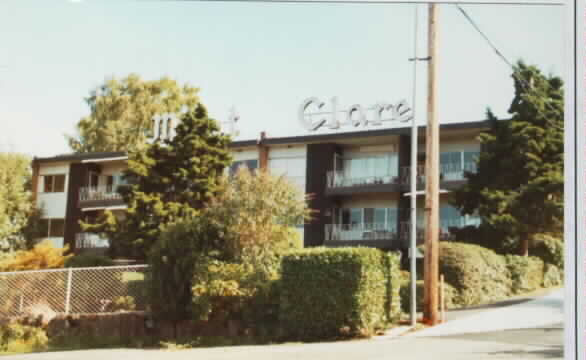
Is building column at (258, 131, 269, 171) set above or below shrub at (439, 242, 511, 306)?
above

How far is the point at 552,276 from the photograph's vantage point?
47.9ft

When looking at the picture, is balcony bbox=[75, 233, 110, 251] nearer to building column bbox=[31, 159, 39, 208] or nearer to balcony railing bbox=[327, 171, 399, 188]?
building column bbox=[31, 159, 39, 208]

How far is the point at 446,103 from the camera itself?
16609 mm

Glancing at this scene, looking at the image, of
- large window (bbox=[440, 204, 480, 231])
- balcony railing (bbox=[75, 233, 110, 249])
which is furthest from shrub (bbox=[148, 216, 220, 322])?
balcony railing (bbox=[75, 233, 110, 249])

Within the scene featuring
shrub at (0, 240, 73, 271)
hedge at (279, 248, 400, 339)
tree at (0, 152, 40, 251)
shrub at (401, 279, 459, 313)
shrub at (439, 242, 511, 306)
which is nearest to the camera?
hedge at (279, 248, 400, 339)

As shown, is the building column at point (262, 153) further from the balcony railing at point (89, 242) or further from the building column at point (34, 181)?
the building column at point (34, 181)

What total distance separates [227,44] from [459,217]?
306 inches

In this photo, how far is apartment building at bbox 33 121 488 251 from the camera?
18125mm

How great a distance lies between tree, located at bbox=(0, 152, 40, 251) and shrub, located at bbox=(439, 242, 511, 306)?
1156 centimetres

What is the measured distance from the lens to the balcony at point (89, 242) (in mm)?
19609

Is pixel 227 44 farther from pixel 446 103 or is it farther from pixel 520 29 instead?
pixel 520 29

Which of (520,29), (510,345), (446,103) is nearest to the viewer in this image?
(520,29)

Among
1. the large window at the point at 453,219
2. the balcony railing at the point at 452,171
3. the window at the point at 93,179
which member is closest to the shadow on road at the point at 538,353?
the large window at the point at 453,219

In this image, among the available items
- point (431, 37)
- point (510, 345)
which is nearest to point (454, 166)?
point (431, 37)
